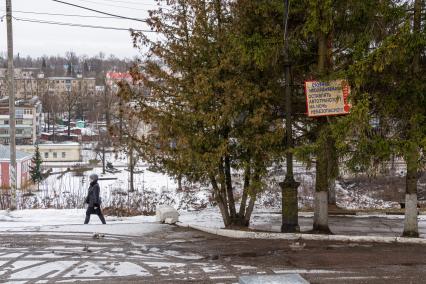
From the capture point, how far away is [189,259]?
31.6ft

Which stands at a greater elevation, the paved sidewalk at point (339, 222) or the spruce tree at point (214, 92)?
the spruce tree at point (214, 92)

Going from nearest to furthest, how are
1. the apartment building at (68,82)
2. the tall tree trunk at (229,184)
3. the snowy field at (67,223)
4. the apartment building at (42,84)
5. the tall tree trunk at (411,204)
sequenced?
the tall tree trunk at (411,204) < the snowy field at (67,223) < the tall tree trunk at (229,184) < the apartment building at (42,84) < the apartment building at (68,82)

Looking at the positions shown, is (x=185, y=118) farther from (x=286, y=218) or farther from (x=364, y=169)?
(x=364, y=169)

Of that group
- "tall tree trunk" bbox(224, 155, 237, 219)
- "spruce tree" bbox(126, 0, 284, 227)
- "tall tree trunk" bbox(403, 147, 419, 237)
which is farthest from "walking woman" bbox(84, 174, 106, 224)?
"tall tree trunk" bbox(403, 147, 419, 237)

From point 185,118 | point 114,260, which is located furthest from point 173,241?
point 185,118

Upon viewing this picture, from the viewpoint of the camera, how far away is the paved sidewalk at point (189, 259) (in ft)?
27.3

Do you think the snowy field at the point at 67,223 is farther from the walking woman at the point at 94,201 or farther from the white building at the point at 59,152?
the white building at the point at 59,152

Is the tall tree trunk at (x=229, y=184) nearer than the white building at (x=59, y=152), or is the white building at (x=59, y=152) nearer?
the tall tree trunk at (x=229, y=184)

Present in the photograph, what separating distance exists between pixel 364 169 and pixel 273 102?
2816mm

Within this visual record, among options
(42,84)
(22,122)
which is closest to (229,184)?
(22,122)

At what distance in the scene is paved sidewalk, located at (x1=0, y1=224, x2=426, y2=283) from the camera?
833 centimetres

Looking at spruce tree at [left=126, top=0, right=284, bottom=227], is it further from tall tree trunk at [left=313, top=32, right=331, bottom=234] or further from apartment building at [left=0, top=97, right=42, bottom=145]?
apartment building at [left=0, top=97, right=42, bottom=145]

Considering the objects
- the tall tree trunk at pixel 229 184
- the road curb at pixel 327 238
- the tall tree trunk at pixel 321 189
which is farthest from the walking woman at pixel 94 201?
the tall tree trunk at pixel 321 189

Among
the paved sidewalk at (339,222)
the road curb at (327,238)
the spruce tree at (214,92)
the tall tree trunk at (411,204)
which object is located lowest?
the paved sidewalk at (339,222)
